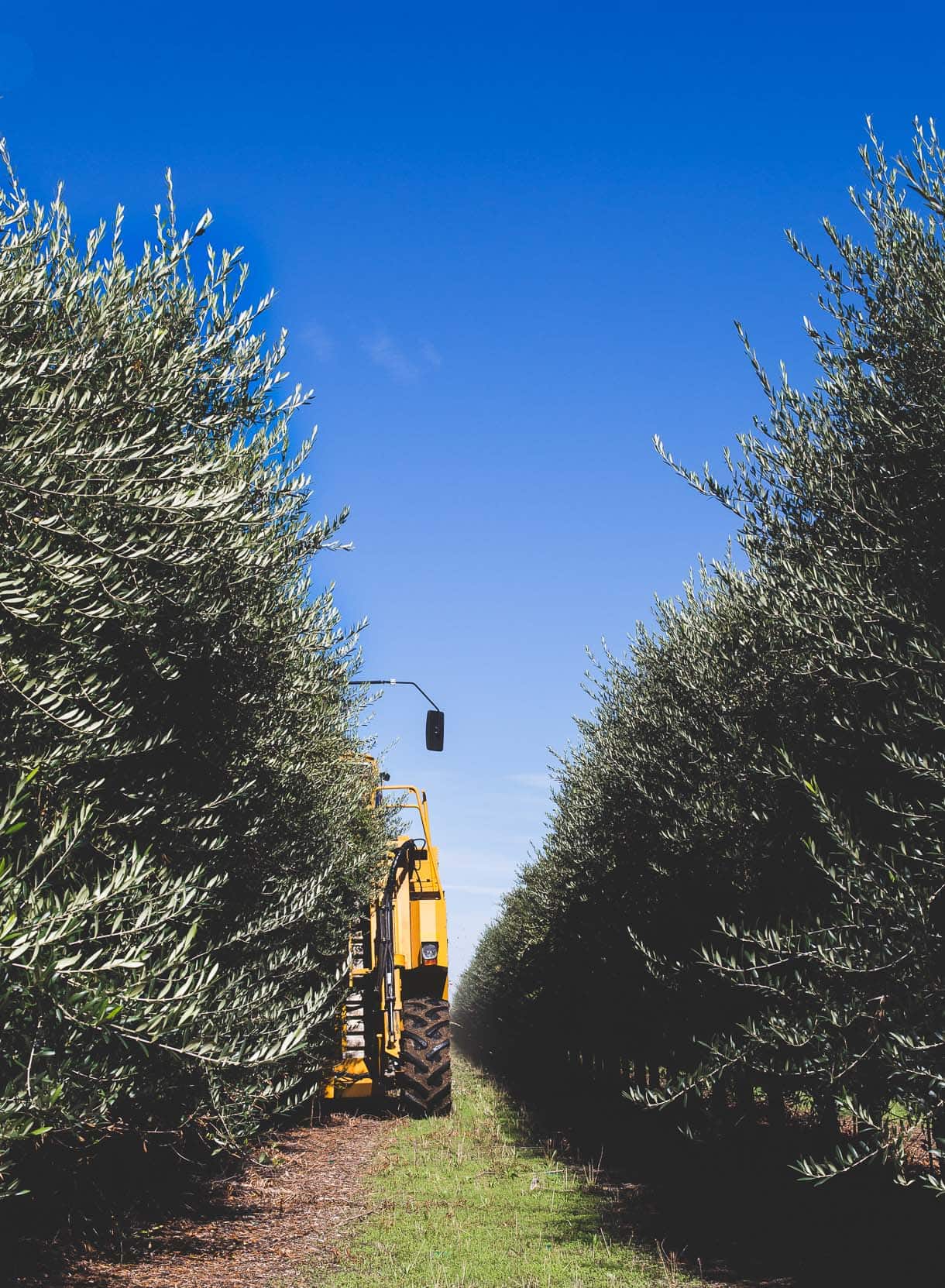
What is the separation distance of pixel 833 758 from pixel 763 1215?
246 inches

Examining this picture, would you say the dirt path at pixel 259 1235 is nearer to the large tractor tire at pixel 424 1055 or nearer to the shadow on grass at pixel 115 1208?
the shadow on grass at pixel 115 1208

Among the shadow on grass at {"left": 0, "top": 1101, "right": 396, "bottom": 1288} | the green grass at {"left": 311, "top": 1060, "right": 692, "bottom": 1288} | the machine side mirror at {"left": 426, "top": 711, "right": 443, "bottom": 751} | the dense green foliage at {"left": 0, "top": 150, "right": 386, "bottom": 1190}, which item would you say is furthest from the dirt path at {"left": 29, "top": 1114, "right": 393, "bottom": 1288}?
the machine side mirror at {"left": 426, "top": 711, "right": 443, "bottom": 751}

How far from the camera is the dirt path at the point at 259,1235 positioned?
8312 millimetres

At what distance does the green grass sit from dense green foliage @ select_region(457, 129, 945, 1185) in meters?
1.78

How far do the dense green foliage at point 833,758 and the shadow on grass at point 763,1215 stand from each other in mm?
929

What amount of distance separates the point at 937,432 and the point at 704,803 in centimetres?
491

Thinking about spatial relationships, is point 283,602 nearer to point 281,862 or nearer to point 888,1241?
point 281,862

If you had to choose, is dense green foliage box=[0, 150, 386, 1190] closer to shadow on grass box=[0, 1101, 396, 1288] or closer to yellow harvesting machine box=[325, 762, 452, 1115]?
shadow on grass box=[0, 1101, 396, 1288]

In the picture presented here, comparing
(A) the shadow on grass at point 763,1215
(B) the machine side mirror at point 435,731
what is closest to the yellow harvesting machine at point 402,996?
(B) the machine side mirror at point 435,731

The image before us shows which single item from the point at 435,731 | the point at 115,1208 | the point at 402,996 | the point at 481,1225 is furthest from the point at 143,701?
the point at 402,996

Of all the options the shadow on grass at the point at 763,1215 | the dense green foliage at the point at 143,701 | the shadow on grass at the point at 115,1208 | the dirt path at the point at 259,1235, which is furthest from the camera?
the shadow on grass at the point at 763,1215

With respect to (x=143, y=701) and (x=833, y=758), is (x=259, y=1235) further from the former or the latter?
(x=833, y=758)

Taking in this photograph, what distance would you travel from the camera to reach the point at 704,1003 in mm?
11508

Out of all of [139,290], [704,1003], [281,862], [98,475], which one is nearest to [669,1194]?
[704,1003]
